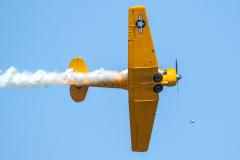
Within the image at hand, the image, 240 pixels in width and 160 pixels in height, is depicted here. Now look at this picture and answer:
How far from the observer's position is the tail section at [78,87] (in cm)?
2394

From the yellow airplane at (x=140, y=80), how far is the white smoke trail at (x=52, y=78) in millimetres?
320

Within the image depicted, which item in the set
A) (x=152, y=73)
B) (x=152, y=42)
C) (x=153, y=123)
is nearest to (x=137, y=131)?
(x=153, y=123)

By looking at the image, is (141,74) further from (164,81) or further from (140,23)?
(140,23)

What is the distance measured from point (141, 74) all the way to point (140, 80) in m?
0.42

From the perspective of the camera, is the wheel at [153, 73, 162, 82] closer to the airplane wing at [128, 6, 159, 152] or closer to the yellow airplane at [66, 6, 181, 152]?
the yellow airplane at [66, 6, 181, 152]

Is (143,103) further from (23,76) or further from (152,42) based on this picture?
(23,76)

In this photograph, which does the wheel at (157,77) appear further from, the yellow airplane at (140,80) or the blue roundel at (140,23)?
the blue roundel at (140,23)

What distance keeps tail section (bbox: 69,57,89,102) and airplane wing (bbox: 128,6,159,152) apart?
3.01 metres

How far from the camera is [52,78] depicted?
24.0m

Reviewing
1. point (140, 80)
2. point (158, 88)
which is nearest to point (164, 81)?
point (158, 88)

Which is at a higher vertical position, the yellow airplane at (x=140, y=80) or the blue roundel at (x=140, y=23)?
the blue roundel at (x=140, y=23)

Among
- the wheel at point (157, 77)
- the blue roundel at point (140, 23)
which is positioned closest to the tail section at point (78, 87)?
the wheel at point (157, 77)

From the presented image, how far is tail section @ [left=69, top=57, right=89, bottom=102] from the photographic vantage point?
23.9 metres

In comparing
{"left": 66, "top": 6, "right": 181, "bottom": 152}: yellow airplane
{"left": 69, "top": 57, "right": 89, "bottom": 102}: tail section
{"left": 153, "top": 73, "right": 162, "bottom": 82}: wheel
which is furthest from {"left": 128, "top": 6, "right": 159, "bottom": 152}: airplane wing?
{"left": 69, "top": 57, "right": 89, "bottom": 102}: tail section
